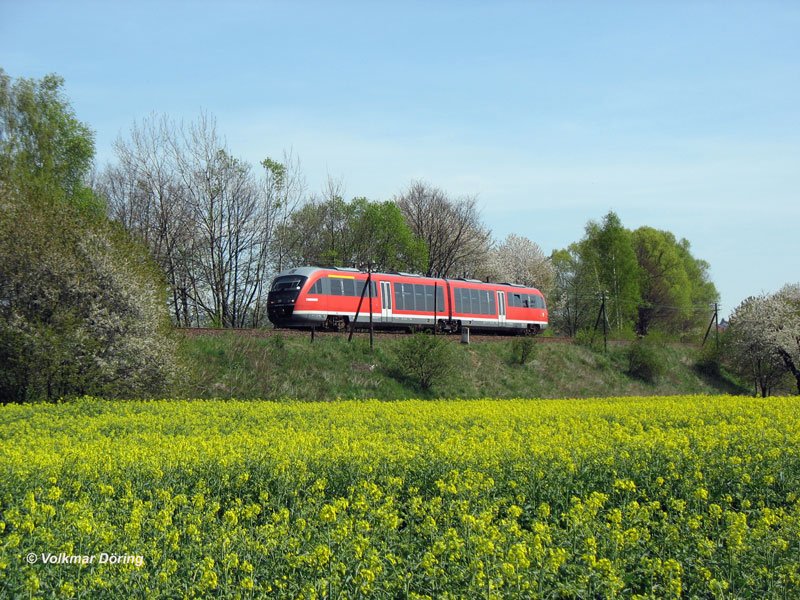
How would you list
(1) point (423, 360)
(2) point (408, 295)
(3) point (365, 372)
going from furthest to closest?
(2) point (408, 295), (1) point (423, 360), (3) point (365, 372)

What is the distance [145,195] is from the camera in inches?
1619

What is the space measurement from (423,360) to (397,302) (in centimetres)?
498

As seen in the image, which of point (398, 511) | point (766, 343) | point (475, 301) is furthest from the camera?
point (766, 343)

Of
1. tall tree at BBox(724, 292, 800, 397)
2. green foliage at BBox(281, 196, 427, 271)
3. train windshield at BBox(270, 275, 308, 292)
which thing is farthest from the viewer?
green foliage at BBox(281, 196, 427, 271)

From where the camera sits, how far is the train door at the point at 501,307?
37.6 m

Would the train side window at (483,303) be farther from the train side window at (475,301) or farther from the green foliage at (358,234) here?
the green foliage at (358,234)

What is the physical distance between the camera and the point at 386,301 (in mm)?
30844

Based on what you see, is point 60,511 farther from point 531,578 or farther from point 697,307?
point 697,307

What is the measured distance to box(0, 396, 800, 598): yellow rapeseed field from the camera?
5.14 meters

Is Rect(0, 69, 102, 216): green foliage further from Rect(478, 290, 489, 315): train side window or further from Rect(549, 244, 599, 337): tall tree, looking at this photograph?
Rect(549, 244, 599, 337): tall tree

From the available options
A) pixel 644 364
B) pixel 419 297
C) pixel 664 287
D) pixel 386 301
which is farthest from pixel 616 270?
pixel 386 301

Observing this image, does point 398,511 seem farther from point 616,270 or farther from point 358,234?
point 616,270

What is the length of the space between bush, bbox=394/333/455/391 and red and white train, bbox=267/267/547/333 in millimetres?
2571

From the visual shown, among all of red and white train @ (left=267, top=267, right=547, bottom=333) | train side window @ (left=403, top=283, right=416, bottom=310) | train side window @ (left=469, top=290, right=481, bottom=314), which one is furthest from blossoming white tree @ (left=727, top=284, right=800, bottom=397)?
train side window @ (left=403, top=283, right=416, bottom=310)
